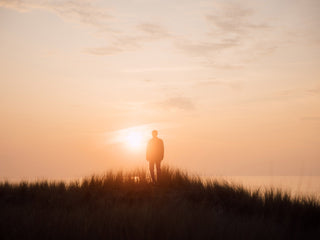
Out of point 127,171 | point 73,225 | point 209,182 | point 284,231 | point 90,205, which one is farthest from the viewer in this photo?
point 127,171

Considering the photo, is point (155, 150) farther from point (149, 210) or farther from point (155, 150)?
point (149, 210)

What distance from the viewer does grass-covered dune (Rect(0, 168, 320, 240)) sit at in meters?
10.0

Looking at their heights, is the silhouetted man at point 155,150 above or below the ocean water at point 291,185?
above

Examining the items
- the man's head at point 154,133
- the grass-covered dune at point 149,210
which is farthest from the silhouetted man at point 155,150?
the grass-covered dune at point 149,210

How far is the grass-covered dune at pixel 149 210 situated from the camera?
10.0 meters

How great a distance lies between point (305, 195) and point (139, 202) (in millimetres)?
7374

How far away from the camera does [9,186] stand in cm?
1955

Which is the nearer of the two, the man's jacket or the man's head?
the man's jacket

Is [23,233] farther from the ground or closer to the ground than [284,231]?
farther from the ground

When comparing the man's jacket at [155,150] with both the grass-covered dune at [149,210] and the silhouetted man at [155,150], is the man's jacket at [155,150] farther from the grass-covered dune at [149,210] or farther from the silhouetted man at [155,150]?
the grass-covered dune at [149,210]

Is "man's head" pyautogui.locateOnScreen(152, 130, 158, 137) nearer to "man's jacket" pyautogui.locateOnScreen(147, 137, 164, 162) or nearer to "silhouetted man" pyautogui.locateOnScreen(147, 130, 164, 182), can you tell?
"silhouetted man" pyautogui.locateOnScreen(147, 130, 164, 182)

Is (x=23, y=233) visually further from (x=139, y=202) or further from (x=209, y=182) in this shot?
(x=209, y=182)

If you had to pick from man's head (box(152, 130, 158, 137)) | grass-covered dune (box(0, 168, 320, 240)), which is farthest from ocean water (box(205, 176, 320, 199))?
man's head (box(152, 130, 158, 137))

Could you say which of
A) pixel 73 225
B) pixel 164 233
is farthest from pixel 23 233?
pixel 164 233
